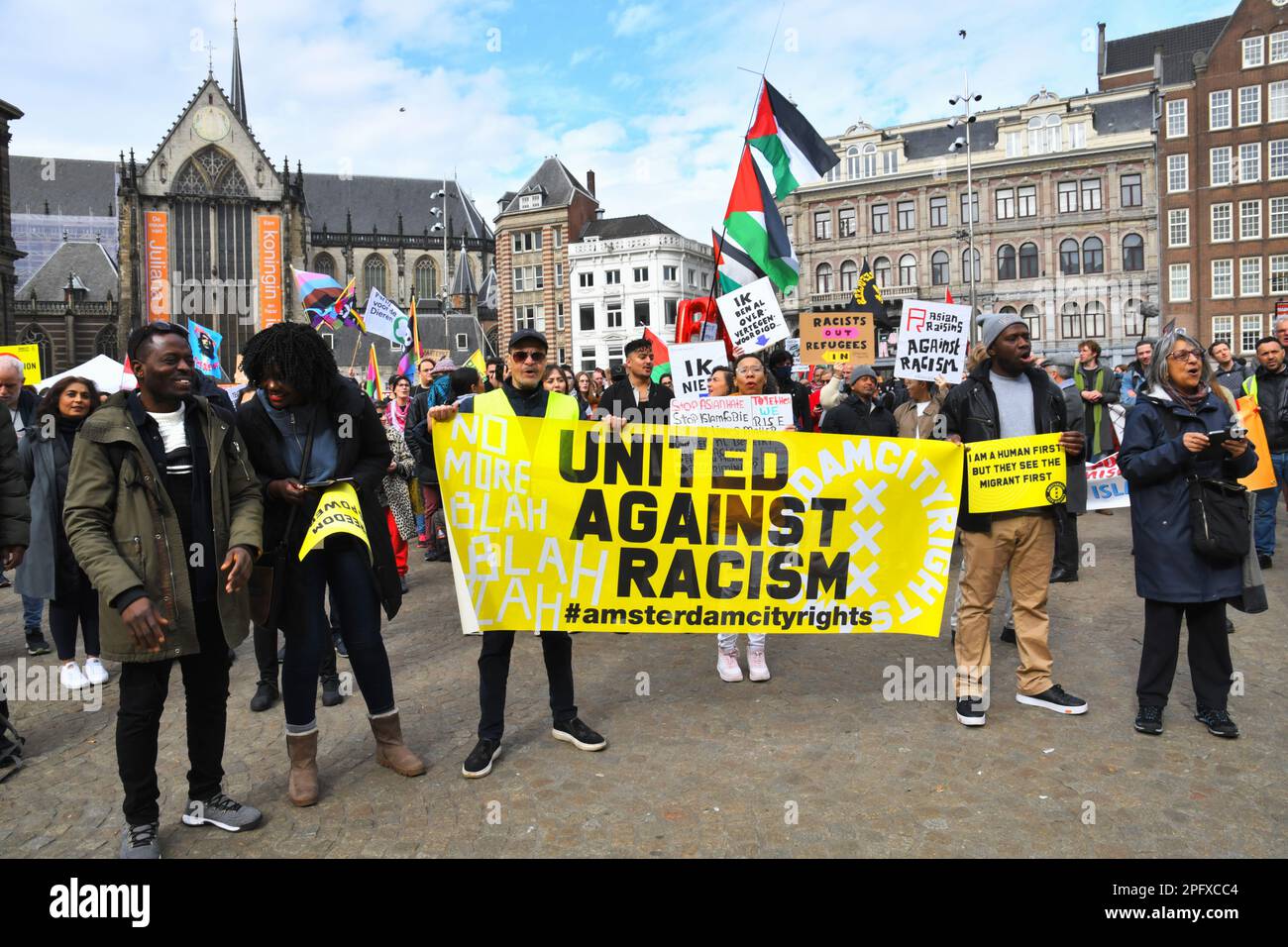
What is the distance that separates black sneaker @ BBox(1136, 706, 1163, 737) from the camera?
208 inches

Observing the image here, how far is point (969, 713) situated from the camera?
217 inches

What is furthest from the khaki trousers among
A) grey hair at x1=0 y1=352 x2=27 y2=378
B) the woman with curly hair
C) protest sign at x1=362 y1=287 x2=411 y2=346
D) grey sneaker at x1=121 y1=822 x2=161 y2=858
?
protest sign at x1=362 y1=287 x2=411 y2=346

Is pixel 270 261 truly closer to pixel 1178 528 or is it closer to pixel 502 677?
pixel 502 677

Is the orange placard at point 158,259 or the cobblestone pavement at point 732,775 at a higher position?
the orange placard at point 158,259

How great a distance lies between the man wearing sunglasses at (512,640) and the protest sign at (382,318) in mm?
13610

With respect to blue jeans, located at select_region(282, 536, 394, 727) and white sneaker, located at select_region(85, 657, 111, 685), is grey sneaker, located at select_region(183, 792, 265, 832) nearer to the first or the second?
blue jeans, located at select_region(282, 536, 394, 727)

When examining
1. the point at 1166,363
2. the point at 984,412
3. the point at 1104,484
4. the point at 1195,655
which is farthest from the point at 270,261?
the point at 1195,655

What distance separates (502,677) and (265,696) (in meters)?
2.06

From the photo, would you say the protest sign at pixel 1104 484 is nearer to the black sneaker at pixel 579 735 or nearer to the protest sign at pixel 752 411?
the protest sign at pixel 752 411

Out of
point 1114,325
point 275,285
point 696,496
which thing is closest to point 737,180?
point 696,496

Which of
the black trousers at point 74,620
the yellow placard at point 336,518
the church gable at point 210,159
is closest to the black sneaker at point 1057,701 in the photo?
the yellow placard at point 336,518

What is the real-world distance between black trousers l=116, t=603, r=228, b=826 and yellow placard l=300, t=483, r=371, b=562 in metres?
0.57

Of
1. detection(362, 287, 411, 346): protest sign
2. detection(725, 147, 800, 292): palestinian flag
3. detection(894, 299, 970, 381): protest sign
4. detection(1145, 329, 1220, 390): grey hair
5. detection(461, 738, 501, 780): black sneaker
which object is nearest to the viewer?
detection(461, 738, 501, 780): black sneaker

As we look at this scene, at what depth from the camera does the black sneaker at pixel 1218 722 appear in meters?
5.21
